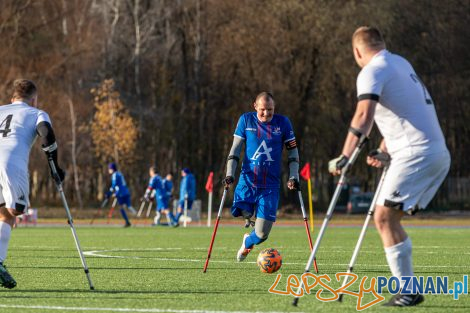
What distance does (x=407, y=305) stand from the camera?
9.84 metres

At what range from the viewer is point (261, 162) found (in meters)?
14.8

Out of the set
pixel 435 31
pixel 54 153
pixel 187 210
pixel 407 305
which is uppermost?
pixel 435 31

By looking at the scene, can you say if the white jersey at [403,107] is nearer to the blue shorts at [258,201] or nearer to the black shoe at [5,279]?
the black shoe at [5,279]

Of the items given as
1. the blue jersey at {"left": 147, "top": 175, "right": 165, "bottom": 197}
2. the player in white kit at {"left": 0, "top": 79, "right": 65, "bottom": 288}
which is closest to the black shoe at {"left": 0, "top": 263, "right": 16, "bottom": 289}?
the player in white kit at {"left": 0, "top": 79, "right": 65, "bottom": 288}

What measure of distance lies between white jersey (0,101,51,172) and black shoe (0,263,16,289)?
1.18m

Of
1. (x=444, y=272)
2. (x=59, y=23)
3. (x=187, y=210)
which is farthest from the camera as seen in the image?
(x=59, y=23)

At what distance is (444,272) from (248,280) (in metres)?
3.03

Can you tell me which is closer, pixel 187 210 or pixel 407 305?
pixel 407 305

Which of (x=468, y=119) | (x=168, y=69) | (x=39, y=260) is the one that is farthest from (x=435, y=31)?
(x=39, y=260)

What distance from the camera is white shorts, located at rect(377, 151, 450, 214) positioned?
31.5ft

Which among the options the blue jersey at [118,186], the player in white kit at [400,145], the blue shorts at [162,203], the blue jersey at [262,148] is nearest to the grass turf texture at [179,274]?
the player in white kit at [400,145]

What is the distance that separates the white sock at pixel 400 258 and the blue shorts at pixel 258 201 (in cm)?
508

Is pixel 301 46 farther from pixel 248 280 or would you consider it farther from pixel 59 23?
pixel 248 280

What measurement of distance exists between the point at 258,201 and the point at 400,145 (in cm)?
528
